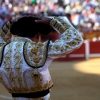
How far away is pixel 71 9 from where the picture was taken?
37.9 ft

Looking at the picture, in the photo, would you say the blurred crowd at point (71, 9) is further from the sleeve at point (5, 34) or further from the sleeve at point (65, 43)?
the sleeve at point (65, 43)

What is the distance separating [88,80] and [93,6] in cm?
710

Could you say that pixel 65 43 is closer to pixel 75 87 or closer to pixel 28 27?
pixel 28 27

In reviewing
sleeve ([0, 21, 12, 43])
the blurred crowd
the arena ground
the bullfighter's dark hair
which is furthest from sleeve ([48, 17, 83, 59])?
the blurred crowd

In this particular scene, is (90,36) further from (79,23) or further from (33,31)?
(33,31)

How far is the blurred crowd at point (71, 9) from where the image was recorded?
10828 mm

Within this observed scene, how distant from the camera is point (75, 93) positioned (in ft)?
14.7

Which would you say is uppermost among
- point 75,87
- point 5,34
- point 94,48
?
point 5,34

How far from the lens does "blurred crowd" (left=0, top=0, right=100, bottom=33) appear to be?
1083 cm

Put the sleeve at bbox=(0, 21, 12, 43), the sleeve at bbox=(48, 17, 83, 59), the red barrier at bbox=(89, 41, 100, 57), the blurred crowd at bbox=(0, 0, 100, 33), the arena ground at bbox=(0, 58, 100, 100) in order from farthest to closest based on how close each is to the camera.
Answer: the blurred crowd at bbox=(0, 0, 100, 33), the red barrier at bbox=(89, 41, 100, 57), the arena ground at bbox=(0, 58, 100, 100), the sleeve at bbox=(0, 21, 12, 43), the sleeve at bbox=(48, 17, 83, 59)

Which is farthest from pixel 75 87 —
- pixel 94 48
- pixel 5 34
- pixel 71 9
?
pixel 71 9

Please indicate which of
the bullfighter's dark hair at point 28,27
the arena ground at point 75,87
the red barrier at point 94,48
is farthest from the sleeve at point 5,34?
the red barrier at point 94,48

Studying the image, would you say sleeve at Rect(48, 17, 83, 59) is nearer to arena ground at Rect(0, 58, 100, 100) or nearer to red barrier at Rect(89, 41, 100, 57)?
arena ground at Rect(0, 58, 100, 100)

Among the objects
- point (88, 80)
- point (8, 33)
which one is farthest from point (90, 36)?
point (8, 33)
